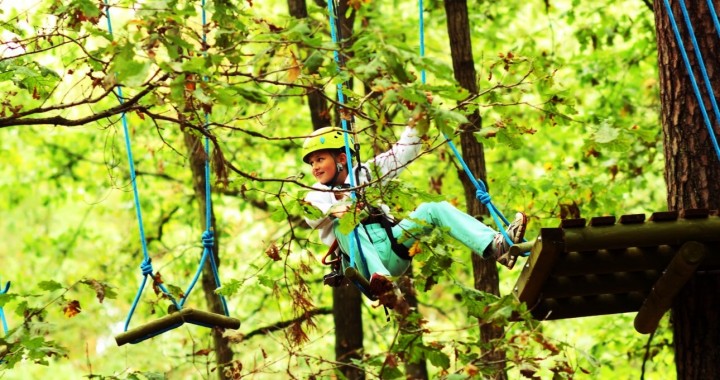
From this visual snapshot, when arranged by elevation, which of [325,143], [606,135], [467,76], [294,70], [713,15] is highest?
[467,76]

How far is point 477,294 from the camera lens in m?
4.26

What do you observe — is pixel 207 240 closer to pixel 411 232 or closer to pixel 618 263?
pixel 411 232

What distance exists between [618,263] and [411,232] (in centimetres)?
94

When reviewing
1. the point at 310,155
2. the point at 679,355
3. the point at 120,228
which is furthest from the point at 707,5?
the point at 120,228

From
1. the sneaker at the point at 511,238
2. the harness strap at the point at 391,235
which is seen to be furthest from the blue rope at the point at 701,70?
the harness strap at the point at 391,235

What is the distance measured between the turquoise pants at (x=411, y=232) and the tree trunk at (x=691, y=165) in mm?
918

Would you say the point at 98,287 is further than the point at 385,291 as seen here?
Yes

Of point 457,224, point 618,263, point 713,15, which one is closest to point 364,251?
point 457,224

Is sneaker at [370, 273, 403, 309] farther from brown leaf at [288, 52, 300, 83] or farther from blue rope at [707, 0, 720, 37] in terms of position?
blue rope at [707, 0, 720, 37]

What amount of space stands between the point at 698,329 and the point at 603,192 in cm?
320

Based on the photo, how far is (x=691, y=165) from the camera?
14.9ft

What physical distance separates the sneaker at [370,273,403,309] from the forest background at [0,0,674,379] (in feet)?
0.51

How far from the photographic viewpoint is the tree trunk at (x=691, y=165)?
4399 millimetres

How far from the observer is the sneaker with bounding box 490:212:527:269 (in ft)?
14.5
